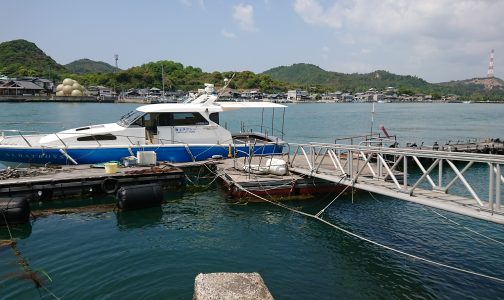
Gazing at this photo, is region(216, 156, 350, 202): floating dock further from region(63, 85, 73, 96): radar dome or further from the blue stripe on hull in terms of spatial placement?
region(63, 85, 73, 96): radar dome

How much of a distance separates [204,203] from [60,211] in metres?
5.18

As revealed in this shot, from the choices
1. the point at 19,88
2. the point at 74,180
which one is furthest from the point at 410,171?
the point at 19,88

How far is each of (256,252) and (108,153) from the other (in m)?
10.4

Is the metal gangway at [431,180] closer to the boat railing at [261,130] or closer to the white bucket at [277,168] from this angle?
the white bucket at [277,168]

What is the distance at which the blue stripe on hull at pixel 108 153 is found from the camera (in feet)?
55.0

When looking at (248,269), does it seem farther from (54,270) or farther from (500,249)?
(500,249)

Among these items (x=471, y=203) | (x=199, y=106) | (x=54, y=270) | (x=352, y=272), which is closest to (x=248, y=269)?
(x=352, y=272)

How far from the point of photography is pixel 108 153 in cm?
1758

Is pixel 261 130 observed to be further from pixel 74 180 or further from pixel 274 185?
pixel 74 180

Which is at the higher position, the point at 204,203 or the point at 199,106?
the point at 199,106

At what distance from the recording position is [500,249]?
35.3ft

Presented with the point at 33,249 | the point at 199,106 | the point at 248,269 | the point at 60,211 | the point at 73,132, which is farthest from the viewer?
the point at 199,106

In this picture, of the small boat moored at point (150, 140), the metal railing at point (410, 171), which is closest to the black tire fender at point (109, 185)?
the small boat moored at point (150, 140)

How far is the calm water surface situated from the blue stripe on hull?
4.59m
